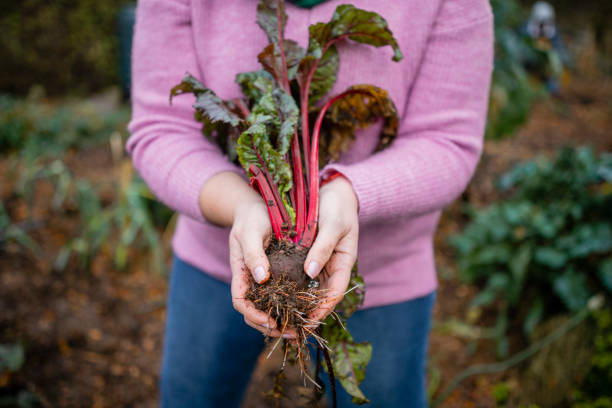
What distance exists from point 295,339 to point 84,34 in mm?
7890

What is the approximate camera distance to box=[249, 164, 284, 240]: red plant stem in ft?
3.40

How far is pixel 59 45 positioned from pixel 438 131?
7.90m

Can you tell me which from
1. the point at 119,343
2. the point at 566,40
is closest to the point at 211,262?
the point at 119,343

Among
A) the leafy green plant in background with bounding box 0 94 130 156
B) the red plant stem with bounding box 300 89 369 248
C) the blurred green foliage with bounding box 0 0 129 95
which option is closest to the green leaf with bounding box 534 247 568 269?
the red plant stem with bounding box 300 89 369 248

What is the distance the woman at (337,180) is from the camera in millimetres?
1046

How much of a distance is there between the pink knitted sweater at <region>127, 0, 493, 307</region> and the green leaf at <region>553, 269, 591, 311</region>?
1.82m

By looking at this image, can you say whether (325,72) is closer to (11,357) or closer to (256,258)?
(256,258)

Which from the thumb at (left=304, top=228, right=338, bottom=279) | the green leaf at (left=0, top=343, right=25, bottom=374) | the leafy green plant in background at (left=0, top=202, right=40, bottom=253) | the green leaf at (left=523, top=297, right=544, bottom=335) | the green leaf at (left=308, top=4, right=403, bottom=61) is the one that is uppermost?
the green leaf at (left=308, top=4, right=403, bottom=61)

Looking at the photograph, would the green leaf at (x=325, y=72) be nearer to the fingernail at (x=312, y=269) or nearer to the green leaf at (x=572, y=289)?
the fingernail at (x=312, y=269)

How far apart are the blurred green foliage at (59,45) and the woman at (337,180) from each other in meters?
7.12

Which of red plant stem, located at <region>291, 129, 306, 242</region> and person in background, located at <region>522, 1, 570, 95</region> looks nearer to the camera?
red plant stem, located at <region>291, 129, 306, 242</region>

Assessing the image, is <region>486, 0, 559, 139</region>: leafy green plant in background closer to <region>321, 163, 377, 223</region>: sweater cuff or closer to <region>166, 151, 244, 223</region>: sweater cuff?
<region>321, 163, 377, 223</region>: sweater cuff

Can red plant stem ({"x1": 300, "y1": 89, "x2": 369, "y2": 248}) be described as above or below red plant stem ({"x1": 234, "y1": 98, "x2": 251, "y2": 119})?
below

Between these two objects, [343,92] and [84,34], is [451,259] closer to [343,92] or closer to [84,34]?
[343,92]
